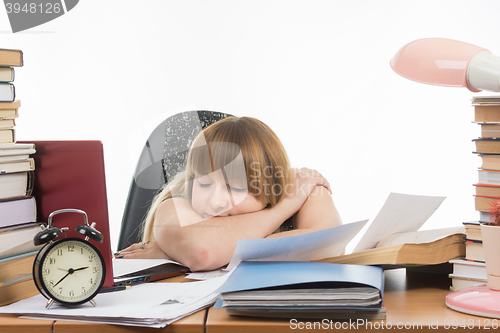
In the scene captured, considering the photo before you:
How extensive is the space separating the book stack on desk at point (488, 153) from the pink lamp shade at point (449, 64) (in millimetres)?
93

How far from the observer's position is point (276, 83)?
2322 millimetres

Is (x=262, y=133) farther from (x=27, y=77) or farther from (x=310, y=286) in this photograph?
(x=27, y=77)

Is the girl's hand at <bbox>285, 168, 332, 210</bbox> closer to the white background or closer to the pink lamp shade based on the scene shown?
the pink lamp shade

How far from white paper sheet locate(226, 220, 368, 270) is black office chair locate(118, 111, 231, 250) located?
447 mm

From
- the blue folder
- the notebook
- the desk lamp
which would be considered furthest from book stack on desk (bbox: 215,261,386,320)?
the notebook

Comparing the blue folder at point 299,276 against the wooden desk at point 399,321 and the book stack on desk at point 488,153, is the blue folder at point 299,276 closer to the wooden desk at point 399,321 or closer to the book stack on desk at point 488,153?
the wooden desk at point 399,321

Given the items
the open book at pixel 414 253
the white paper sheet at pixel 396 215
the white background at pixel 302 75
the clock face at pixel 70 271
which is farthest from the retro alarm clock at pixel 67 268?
the white background at pixel 302 75

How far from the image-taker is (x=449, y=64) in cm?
50

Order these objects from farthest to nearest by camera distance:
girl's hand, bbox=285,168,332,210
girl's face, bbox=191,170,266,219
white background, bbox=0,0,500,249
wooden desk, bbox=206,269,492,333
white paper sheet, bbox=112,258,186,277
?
1. white background, bbox=0,0,500,249
2. girl's hand, bbox=285,168,332,210
3. girl's face, bbox=191,170,266,219
4. white paper sheet, bbox=112,258,186,277
5. wooden desk, bbox=206,269,492,333

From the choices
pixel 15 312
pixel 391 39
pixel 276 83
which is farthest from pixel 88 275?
pixel 391 39

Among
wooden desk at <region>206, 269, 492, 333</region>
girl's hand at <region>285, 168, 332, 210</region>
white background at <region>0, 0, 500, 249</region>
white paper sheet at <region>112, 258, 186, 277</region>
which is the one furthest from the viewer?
white background at <region>0, 0, 500, 249</region>

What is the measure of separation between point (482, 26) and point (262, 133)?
186 centimetres

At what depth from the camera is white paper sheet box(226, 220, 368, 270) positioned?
59cm

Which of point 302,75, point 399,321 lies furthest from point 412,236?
point 302,75
